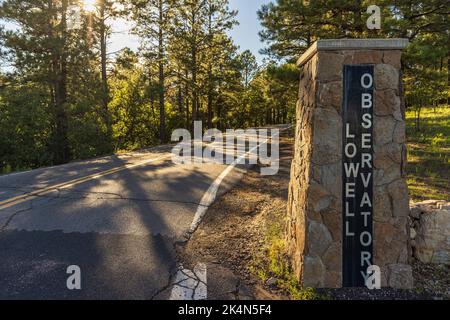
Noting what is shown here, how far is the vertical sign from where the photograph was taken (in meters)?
3.21

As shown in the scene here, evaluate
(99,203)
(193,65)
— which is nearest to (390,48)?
(99,203)

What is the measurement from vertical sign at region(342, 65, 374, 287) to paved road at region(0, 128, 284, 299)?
2191 mm

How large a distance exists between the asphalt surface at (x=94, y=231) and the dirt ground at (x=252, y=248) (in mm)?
406

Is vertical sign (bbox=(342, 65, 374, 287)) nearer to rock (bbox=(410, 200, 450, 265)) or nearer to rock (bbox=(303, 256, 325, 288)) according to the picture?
rock (bbox=(303, 256, 325, 288))

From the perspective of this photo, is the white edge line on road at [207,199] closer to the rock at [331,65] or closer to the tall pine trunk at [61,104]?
the rock at [331,65]

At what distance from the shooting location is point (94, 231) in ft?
14.7

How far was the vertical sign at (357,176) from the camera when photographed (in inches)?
126

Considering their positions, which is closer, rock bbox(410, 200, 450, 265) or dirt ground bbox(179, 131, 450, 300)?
dirt ground bbox(179, 131, 450, 300)

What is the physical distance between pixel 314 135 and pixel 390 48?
1.25 metres

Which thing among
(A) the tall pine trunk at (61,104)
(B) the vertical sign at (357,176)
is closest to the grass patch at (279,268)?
(B) the vertical sign at (357,176)

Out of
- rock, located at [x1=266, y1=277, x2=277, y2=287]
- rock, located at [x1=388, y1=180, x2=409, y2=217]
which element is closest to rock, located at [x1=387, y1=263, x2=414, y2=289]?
rock, located at [x1=388, y1=180, x2=409, y2=217]

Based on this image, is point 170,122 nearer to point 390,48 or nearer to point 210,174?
point 210,174

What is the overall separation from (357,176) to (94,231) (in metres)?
3.91
